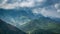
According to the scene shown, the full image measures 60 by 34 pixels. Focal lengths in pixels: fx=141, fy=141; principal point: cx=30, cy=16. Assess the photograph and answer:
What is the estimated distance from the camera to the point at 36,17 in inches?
69.5

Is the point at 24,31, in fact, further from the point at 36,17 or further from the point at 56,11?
the point at 56,11

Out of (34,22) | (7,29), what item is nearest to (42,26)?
(34,22)

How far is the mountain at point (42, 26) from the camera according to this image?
5.64 ft

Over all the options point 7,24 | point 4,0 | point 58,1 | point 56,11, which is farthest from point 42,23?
point 4,0

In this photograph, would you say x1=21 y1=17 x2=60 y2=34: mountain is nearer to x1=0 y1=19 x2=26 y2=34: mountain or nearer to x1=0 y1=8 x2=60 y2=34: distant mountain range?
x1=0 y1=8 x2=60 y2=34: distant mountain range

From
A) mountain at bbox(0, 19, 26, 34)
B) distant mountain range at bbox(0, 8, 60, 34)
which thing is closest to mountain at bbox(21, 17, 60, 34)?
distant mountain range at bbox(0, 8, 60, 34)

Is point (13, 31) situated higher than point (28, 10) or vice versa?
point (28, 10)

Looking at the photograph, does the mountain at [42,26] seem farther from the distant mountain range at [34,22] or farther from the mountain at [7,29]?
the mountain at [7,29]

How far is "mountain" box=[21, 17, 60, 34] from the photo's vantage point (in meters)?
1.72

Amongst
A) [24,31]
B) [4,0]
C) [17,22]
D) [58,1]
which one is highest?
[4,0]

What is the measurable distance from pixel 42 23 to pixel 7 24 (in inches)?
17.9

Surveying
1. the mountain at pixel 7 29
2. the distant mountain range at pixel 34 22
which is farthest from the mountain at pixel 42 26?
the mountain at pixel 7 29

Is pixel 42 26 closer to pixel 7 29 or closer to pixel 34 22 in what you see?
pixel 34 22

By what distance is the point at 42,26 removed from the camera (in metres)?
1.75
